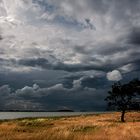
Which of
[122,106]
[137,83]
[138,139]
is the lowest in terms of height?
[138,139]

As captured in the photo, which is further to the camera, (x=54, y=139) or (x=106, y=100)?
(x=106, y=100)

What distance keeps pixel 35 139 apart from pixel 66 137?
111 inches

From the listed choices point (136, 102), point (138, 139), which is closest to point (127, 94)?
point (136, 102)

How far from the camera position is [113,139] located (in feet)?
77.4

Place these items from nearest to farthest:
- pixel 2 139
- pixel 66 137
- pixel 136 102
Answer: pixel 2 139
pixel 66 137
pixel 136 102

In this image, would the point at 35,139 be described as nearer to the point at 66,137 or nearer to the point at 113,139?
the point at 66,137

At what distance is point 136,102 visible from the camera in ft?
242

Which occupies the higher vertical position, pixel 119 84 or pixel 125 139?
pixel 119 84

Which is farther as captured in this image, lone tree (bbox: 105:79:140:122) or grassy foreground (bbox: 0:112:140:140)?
lone tree (bbox: 105:79:140:122)

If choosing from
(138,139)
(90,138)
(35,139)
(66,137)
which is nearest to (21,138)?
(35,139)

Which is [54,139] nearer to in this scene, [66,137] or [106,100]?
[66,137]

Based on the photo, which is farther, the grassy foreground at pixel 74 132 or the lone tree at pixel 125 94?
the lone tree at pixel 125 94

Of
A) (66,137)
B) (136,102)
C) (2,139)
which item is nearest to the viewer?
(2,139)

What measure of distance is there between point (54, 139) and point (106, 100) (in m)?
53.3
